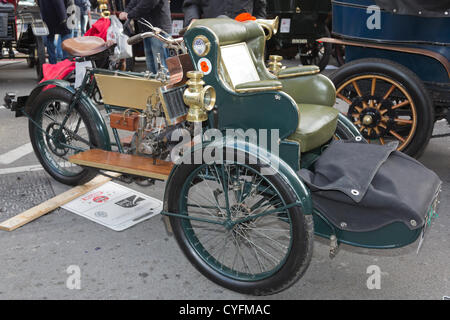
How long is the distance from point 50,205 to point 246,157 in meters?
1.74

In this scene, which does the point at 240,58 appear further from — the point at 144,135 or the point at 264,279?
the point at 264,279

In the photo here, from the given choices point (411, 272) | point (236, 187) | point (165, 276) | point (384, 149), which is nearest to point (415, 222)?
point (384, 149)

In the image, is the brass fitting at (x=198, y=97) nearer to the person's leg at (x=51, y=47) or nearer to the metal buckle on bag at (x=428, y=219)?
the metal buckle on bag at (x=428, y=219)

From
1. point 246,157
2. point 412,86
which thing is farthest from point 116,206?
point 412,86

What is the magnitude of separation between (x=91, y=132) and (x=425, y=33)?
2708 mm

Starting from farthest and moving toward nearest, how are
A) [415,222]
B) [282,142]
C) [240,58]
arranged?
[240,58]
[282,142]
[415,222]

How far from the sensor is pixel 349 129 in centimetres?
307

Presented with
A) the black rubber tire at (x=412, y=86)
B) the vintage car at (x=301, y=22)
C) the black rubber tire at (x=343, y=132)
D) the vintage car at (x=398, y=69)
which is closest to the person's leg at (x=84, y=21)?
the vintage car at (x=301, y=22)

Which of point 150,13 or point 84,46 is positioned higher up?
point 150,13

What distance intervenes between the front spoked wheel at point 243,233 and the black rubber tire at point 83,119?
111cm

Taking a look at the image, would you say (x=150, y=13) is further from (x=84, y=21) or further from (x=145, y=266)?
(x=145, y=266)

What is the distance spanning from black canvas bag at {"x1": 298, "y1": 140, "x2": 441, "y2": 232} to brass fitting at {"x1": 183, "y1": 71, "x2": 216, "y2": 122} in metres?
0.61

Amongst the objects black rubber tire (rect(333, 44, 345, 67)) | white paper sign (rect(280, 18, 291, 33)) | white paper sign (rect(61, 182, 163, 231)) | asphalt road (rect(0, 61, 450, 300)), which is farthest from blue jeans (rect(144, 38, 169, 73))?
black rubber tire (rect(333, 44, 345, 67))

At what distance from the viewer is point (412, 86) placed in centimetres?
363
